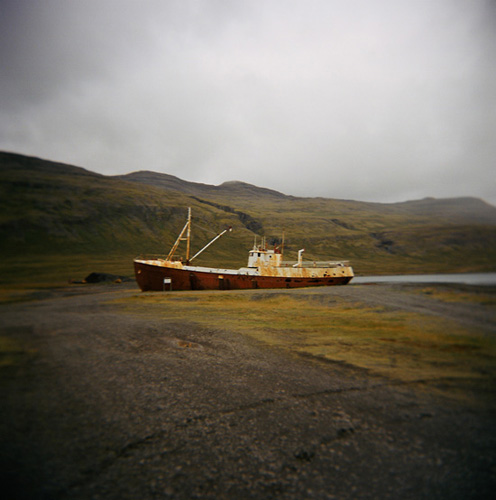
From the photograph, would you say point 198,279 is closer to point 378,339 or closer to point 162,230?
point 378,339

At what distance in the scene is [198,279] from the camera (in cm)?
3472

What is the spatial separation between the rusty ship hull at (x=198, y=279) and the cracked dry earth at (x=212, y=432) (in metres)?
27.7

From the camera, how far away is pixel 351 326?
1140cm

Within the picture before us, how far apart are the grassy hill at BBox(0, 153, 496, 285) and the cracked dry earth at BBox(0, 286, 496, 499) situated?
2100 millimetres

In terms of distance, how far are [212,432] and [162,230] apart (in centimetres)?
14144

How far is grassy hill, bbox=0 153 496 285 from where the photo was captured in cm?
474

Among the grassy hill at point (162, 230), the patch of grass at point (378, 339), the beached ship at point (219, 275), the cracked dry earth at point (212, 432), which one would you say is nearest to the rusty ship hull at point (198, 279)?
the beached ship at point (219, 275)

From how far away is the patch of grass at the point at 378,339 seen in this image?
4.20 metres

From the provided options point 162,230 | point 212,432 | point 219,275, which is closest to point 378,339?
point 212,432

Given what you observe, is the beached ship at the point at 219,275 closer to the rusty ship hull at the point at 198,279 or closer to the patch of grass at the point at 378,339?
the rusty ship hull at the point at 198,279

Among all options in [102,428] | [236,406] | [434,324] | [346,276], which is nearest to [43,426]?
[102,428]

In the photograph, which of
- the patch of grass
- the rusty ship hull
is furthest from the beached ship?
the patch of grass

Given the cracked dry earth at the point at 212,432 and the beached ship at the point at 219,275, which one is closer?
the cracked dry earth at the point at 212,432

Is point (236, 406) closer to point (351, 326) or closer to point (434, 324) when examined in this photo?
point (434, 324)
